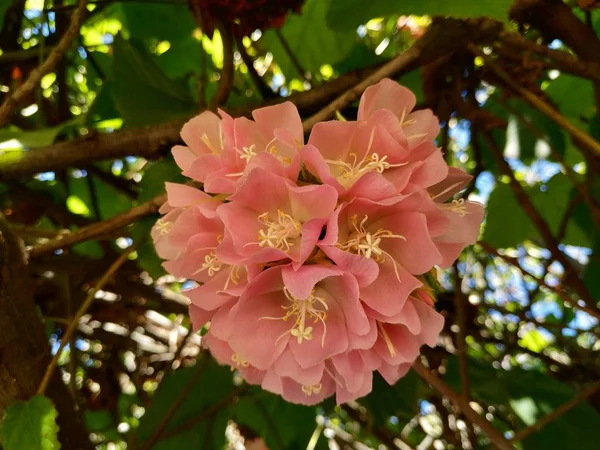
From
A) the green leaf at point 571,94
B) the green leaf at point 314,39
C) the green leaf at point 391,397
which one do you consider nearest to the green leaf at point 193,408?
the green leaf at point 391,397

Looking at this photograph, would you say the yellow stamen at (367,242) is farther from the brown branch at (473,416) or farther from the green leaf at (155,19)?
the green leaf at (155,19)

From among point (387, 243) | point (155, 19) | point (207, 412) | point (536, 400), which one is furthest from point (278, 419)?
point (155, 19)

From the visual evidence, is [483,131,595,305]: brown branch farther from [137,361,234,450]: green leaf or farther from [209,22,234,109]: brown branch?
[137,361,234,450]: green leaf

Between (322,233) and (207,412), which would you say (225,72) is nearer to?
(322,233)

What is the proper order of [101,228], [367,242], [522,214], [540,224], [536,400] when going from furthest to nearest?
[522,214] → [536,400] → [540,224] → [101,228] → [367,242]

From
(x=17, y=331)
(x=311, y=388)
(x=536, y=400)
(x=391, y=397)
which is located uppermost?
(x=17, y=331)

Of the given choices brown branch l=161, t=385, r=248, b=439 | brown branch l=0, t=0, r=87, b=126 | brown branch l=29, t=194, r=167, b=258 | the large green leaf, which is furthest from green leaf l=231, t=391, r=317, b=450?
brown branch l=0, t=0, r=87, b=126
